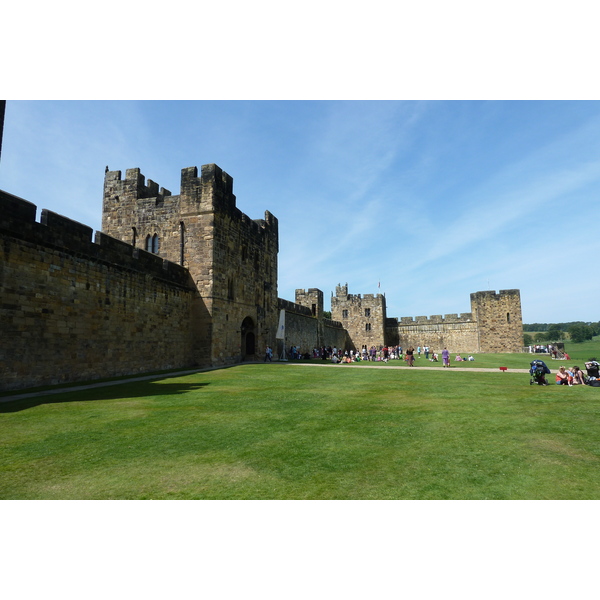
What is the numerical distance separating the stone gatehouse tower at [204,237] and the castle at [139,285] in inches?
2.1

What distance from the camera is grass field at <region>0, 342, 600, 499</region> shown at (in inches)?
153

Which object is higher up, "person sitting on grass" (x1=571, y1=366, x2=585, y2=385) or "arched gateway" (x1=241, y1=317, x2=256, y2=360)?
"arched gateway" (x1=241, y1=317, x2=256, y2=360)

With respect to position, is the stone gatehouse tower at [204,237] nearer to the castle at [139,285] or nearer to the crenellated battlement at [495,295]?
the castle at [139,285]

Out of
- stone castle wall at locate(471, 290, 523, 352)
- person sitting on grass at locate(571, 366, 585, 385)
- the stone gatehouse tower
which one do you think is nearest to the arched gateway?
the stone gatehouse tower

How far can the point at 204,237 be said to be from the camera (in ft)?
60.4

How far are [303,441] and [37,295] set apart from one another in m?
9.32

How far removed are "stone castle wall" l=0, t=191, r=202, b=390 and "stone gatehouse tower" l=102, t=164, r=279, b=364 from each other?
6.15 ft

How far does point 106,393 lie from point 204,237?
407 inches

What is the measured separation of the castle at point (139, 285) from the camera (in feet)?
34.0

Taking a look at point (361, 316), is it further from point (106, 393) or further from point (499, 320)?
point (106, 393)

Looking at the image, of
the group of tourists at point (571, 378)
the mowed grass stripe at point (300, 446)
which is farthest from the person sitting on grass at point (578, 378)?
the mowed grass stripe at point (300, 446)

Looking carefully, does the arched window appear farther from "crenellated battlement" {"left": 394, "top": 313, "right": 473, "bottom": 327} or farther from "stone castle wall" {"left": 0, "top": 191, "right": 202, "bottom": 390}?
"crenellated battlement" {"left": 394, "top": 313, "right": 473, "bottom": 327}

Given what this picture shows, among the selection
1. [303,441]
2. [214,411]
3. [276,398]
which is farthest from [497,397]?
[214,411]

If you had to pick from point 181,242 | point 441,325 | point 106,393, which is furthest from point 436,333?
point 106,393
